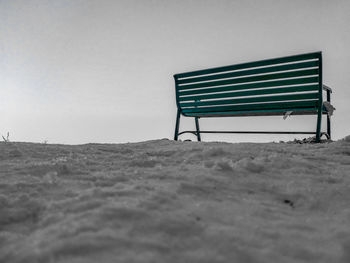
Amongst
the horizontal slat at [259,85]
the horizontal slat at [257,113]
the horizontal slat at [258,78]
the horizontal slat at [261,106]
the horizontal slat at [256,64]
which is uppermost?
the horizontal slat at [256,64]

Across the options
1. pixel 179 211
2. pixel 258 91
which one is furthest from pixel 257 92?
pixel 179 211

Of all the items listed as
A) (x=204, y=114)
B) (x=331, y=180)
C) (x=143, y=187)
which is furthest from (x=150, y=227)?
(x=204, y=114)

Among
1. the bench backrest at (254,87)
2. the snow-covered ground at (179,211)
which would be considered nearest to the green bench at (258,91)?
the bench backrest at (254,87)

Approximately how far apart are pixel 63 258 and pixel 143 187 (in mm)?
582

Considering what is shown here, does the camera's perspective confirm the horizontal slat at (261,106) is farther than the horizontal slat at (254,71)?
Yes

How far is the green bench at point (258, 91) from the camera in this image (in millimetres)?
3613

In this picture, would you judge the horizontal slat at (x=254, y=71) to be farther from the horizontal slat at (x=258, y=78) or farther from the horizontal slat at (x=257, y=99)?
the horizontal slat at (x=257, y=99)

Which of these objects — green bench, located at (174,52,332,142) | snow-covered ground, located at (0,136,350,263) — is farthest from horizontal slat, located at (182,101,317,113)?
snow-covered ground, located at (0,136,350,263)

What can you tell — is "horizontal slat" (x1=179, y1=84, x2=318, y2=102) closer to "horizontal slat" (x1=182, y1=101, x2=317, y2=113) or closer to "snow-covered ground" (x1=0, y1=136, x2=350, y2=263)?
"horizontal slat" (x1=182, y1=101, x2=317, y2=113)

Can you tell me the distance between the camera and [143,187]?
4.55ft

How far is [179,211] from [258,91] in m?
→ 3.21

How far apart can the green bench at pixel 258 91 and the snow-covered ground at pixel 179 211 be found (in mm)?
1868

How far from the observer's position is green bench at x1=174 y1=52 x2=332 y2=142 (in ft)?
11.9

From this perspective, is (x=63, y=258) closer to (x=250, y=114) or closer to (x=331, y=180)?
(x=331, y=180)
